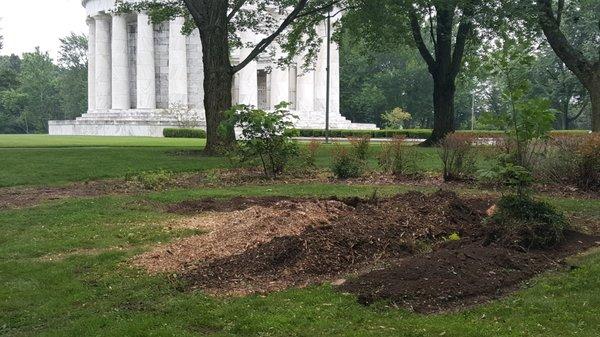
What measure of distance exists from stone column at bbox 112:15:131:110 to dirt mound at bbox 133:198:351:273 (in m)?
49.4

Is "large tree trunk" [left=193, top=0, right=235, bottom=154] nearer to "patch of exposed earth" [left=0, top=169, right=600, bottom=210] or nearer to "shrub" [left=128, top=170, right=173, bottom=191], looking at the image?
"patch of exposed earth" [left=0, top=169, right=600, bottom=210]

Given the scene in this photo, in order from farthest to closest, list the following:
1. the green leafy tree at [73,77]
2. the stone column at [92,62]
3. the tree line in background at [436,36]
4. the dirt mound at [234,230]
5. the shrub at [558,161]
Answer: the green leafy tree at [73,77]
the stone column at [92,62]
the tree line in background at [436,36]
the shrub at [558,161]
the dirt mound at [234,230]

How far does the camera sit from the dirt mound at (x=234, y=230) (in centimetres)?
670

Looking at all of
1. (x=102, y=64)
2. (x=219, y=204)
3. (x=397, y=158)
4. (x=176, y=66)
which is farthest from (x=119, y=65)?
(x=219, y=204)

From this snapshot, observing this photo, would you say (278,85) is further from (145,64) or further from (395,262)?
(395,262)

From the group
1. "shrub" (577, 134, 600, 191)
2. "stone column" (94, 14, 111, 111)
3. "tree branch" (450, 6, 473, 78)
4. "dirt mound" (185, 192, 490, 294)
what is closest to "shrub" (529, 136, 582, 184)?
"shrub" (577, 134, 600, 191)

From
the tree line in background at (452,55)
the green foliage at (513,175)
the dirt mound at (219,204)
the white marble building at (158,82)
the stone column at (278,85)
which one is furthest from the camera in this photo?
the stone column at (278,85)

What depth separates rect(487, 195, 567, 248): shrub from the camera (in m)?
6.71

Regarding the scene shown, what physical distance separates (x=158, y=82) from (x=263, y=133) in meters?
44.2

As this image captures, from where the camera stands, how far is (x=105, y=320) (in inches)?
192

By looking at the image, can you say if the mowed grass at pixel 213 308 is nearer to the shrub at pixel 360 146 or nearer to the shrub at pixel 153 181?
the shrub at pixel 153 181

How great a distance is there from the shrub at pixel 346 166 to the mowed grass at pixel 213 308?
7909 mm

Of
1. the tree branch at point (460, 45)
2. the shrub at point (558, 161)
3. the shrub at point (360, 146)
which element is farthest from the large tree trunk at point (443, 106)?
the shrub at point (558, 161)

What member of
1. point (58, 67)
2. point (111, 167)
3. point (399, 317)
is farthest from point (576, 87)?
point (58, 67)
